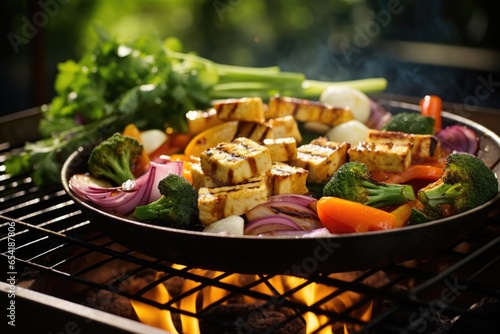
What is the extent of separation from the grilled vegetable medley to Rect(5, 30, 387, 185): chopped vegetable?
0.63 meters

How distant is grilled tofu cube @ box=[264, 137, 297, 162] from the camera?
3.04 m

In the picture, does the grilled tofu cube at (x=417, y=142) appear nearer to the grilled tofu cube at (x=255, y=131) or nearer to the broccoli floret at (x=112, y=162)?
the grilled tofu cube at (x=255, y=131)

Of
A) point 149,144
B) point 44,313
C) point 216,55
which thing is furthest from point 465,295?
point 216,55

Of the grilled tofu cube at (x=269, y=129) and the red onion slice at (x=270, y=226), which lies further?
the grilled tofu cube at (x=269, y=129)

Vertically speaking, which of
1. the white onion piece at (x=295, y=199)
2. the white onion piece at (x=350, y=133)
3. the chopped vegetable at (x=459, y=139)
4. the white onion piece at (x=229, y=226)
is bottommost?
the white onion piece at (x=229, y=226)

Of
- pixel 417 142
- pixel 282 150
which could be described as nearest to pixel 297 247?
pixel 282 150

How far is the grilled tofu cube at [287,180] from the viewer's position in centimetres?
277

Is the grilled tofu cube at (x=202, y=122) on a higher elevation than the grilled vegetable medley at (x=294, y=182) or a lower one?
higher

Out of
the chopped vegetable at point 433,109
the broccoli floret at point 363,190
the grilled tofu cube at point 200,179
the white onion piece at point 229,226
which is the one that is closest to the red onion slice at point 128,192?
the grilled tofu cube at point 200,179

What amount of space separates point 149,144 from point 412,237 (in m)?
1.89

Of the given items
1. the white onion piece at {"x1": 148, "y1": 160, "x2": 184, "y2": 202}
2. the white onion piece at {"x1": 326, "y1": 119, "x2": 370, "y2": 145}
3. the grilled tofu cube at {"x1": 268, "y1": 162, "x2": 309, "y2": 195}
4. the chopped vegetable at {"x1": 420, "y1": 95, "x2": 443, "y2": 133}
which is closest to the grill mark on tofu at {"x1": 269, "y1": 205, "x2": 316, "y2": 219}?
the grilled tofu cube at {"x1": 268, "y1": 162, "x2": 309, "y2": 195}

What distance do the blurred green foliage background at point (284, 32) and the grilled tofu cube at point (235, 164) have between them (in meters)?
3.99

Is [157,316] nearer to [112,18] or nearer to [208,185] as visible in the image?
[208,185]

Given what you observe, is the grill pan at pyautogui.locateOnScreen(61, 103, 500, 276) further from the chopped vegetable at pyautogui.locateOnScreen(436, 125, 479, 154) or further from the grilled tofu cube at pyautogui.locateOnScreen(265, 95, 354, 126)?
the grilled tofu cube at pyautogui.locateOnScreen(265, 95, 354, 126)
